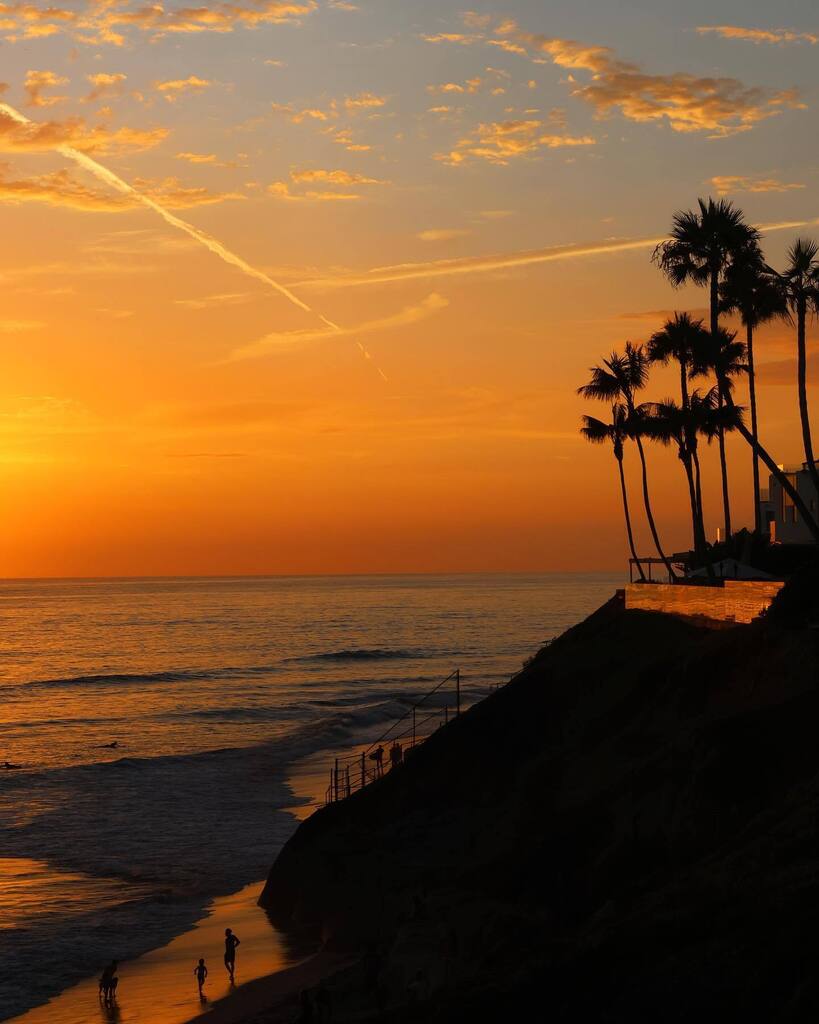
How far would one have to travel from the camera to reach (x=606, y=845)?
1102 inches

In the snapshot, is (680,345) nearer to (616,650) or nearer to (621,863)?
(616,650)

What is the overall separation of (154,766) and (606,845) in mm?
46054

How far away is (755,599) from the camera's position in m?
39.4

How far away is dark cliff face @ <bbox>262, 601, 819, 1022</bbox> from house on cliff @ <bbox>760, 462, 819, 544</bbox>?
1112 inches

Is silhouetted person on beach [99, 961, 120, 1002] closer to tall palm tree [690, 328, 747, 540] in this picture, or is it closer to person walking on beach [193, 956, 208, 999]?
person walking on beach [193, 956, 208, 999]

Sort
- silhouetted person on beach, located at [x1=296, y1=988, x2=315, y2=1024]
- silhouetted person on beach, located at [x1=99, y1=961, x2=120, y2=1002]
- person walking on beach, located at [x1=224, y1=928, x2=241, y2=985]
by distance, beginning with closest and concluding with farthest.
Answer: silhouetted person on beach, located at [x1=296, y1=988, x2=315, y2=1024], silhouetted person on beach, located at [x1=99, y1=961, x2=120, y2=1002], person walking on beach, located at [x1=224, y1=928, x2=241, y2=985]

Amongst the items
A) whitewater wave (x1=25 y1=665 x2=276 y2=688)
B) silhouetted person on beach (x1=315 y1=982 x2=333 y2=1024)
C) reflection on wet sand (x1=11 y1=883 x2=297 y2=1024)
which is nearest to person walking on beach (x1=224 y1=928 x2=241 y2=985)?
reflection on wet sand (x1=11 y1=883 x2=297 y2=1024)

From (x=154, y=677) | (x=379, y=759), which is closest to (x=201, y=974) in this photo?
(x=379, y=759)

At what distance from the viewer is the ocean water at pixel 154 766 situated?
37.5 m

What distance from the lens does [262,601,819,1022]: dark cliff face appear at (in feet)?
53.8

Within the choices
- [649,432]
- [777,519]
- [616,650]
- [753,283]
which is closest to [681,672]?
[616,650]

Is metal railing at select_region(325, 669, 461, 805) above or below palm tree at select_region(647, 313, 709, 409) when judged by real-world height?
below

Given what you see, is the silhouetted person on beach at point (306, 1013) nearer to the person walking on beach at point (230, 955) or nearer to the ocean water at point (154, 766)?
the person walking on beach at point (230, 955)

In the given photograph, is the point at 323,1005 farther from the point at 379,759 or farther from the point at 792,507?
the point at 792,507
